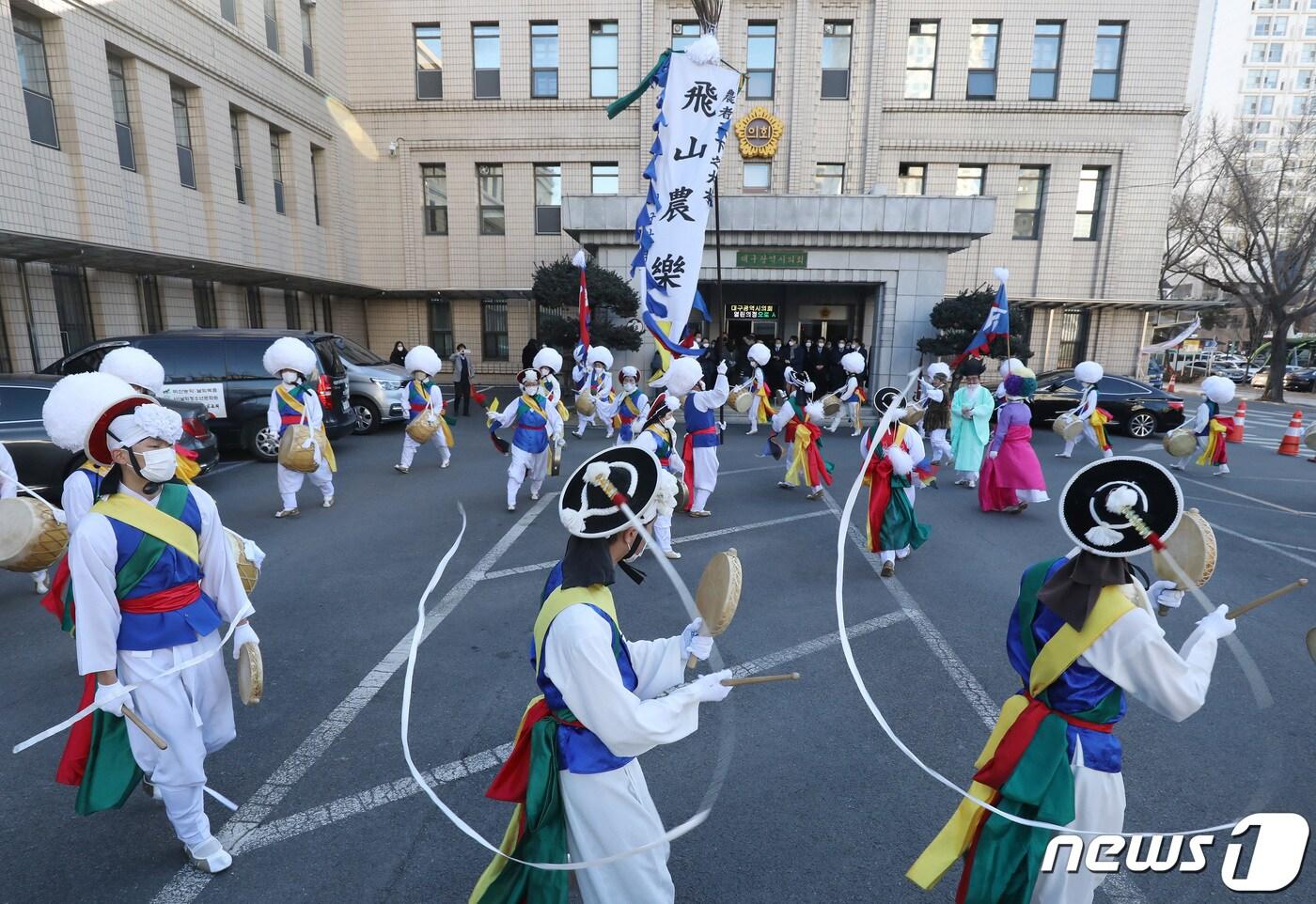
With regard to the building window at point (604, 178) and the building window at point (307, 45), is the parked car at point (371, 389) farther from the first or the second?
the building window at point (307, 45)

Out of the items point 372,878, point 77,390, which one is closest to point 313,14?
point 77,390

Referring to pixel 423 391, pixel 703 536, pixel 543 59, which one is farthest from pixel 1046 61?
pixel 423 391

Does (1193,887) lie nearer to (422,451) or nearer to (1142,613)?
(1142,613)

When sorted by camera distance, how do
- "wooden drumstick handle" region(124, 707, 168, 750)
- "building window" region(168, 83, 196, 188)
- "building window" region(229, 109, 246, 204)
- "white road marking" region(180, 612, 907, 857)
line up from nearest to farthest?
"wooden drumstick handle" region(124, 707, 168, 750) < "white road marking" region(180, 612, 907, 857) < "building window" region(168, 83, 196, 188) < "building window" region(229, 109, 246, 204)

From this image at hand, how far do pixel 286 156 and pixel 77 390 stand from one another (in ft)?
61.8

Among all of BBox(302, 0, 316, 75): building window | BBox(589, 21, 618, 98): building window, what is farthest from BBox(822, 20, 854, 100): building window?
BBox(302, 0, 316, 75): building window

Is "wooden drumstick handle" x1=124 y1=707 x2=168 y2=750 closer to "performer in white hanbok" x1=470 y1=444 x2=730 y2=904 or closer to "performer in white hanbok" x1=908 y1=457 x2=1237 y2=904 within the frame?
"performer in white hanbok" x1=470 y1=444 x2=730 y2=904

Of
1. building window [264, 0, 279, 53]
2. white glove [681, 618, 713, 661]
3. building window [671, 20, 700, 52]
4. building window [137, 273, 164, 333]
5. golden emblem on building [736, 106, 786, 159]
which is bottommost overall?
white glove [681, 618, 713, 661]

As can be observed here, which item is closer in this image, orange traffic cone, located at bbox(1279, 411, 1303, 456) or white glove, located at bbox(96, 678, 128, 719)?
white glove, located at bbox(96, 678, 128, 719)

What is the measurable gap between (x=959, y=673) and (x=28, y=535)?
5.70 meters

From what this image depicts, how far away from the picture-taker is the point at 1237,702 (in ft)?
14.0

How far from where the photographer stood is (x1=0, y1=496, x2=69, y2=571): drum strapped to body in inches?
155

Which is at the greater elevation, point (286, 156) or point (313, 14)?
point (313, 14)

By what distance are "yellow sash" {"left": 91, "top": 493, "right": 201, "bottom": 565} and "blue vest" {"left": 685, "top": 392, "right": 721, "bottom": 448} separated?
225 inches
